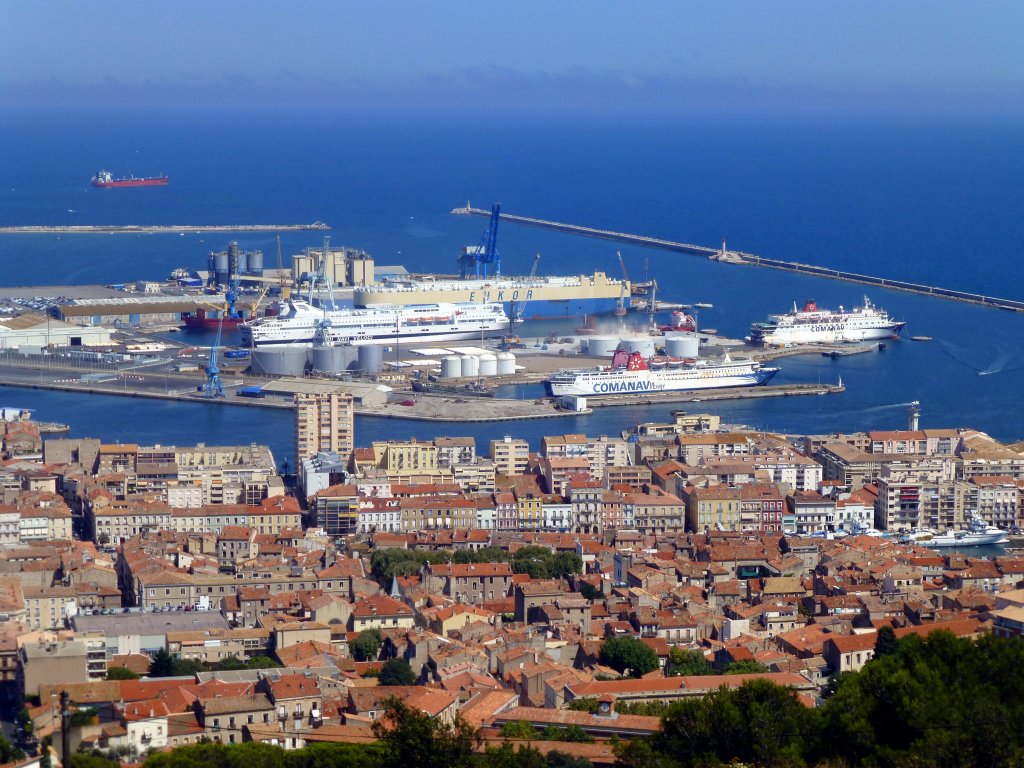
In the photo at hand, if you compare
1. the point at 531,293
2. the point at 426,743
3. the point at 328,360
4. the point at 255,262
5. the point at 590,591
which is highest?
the point at 255,262

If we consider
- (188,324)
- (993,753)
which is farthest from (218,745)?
(188,324)

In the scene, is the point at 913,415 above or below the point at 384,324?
below

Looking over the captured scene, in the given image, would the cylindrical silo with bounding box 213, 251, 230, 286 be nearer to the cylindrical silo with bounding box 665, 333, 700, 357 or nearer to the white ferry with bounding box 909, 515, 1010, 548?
the cylindrical silo with bounding box 665, 333, 700, 357

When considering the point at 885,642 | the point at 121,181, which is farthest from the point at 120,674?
the point at 121,181

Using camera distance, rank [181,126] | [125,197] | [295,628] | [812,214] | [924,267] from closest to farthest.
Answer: [295,628]
[924,267]
[812,214]
[125,197]
[181,126]

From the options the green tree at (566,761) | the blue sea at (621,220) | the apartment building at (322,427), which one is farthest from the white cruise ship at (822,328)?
the green tree at (566,761)

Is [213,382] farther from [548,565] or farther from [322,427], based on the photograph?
[548,565]

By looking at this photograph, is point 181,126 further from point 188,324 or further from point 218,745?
point 218,745
